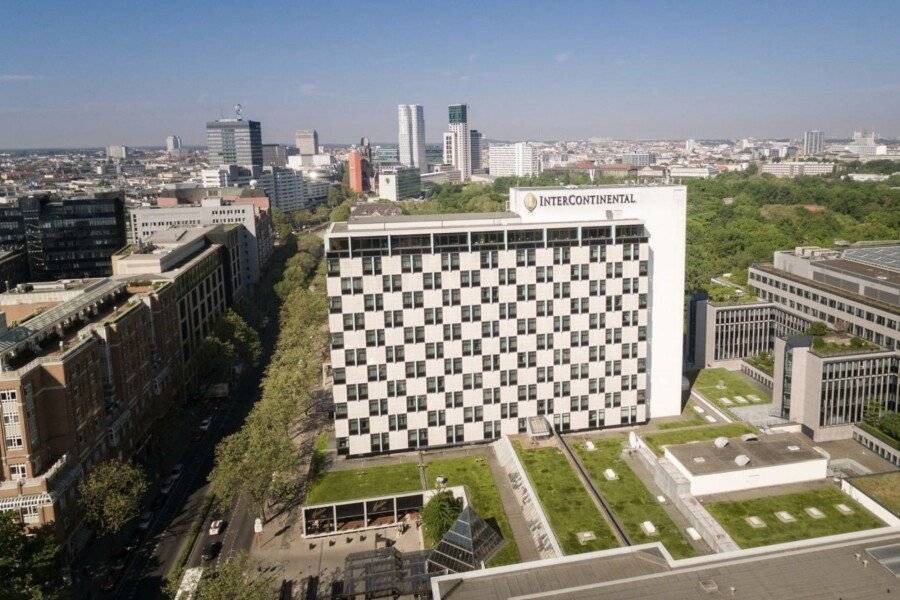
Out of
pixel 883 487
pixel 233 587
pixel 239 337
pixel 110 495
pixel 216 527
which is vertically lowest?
pixel 216 527

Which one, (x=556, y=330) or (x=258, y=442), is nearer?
(x=258, y=442)

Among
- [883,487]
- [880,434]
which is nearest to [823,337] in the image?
[880,434]

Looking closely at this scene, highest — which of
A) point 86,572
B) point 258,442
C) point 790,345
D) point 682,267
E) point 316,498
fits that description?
point 682,267

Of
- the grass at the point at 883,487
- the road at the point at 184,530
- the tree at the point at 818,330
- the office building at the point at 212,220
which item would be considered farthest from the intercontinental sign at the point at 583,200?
the office building at the point at 212,220

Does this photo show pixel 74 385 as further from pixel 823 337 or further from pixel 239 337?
pixel 823 337

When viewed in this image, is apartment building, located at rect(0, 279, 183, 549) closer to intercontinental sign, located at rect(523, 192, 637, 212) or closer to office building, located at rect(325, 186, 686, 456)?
office building, located at rect(325, 186, 686, 456)

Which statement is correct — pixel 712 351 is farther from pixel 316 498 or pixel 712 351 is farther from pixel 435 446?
pixel 316 498

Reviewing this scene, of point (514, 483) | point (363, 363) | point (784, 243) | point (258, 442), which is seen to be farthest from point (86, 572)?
point (784, 243)

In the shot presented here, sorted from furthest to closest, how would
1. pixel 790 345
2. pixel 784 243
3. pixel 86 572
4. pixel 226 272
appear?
1. pixel 784 243
2. pixel 226 272
3. pixel 790 345
4. pixel 86 572
